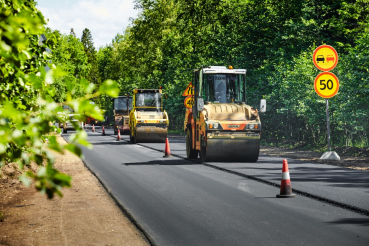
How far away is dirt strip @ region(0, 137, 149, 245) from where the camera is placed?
6.73 meters


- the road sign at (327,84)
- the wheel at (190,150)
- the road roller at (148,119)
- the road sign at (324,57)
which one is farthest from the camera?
the road roller at (148,119)

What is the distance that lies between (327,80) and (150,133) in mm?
14325

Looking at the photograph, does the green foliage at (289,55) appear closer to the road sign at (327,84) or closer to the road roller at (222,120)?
the road roller at (222,120)

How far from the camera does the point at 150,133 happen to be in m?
29.8

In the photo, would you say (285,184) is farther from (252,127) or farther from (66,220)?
(252,127)

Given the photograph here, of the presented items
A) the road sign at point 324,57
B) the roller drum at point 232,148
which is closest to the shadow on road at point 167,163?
the roller drum at point 232,148

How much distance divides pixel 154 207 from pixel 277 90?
59.3 feet

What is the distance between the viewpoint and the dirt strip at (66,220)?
673cm

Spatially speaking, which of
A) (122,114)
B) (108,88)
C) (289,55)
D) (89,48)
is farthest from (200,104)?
(89,48)

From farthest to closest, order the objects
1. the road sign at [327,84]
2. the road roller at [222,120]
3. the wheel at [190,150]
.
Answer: the wheel at [190,150] < the road sign at [327,84] < the road roller at [222,120]

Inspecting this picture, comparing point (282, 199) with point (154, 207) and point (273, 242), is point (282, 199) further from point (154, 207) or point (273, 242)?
point (273, 242)

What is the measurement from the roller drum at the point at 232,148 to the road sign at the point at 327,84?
284cm

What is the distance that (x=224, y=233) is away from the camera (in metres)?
6.99

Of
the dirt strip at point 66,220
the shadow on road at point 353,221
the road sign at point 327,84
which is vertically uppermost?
the road sign at point 327,84
